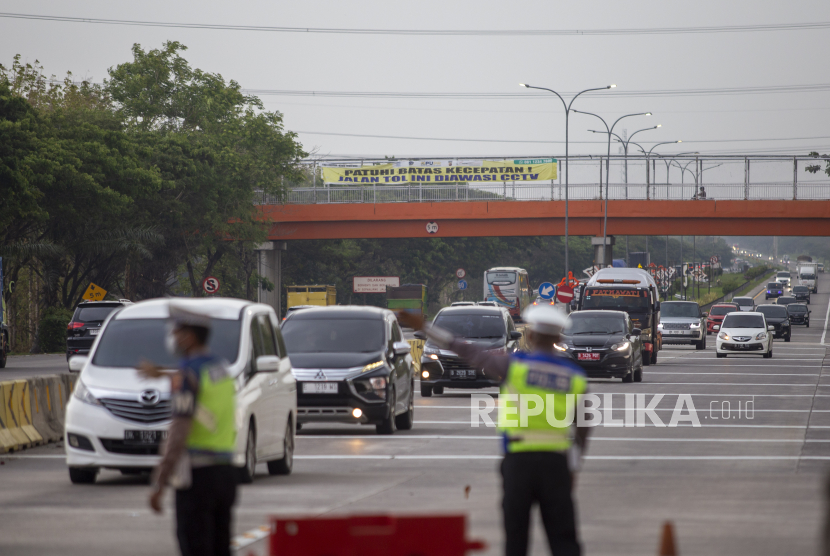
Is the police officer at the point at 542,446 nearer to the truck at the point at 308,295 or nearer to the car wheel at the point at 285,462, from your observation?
the car wheel at the point at 285,462

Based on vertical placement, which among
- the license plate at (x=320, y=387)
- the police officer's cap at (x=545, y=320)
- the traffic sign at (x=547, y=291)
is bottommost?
the traffic sign at (x=547, y=291)

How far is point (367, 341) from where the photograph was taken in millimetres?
16438

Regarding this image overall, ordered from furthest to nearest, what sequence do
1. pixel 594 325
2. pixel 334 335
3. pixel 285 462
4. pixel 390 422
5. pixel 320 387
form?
pixel 594 325, pixel 334 335, pixel 390 422, pixel 320 387, pixel 285 462

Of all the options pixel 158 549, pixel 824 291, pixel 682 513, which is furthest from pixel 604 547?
pixel 824 291

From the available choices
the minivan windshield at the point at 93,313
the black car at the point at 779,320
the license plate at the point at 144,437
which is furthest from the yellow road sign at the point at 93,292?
the black car at the point at 779,320

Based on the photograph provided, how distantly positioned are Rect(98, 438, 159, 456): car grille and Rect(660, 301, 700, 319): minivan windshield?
3943cm

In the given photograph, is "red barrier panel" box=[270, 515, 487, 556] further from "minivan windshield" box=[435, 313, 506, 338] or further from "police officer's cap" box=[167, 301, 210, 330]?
"minivan windshield" box=[435, 313, 506, 338]

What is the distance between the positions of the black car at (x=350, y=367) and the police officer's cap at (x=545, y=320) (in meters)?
9.45

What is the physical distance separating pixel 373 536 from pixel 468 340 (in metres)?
18.8

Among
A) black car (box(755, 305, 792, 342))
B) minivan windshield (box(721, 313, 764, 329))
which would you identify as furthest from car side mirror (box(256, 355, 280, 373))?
black car (box(755, 305, 792, 342))

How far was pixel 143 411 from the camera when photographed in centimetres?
1102

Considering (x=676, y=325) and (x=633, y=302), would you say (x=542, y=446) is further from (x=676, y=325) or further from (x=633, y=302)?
(x=676, y=325)

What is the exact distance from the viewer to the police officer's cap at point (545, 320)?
6.21 meters

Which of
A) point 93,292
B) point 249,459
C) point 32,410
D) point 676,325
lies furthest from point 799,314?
point 249,459
